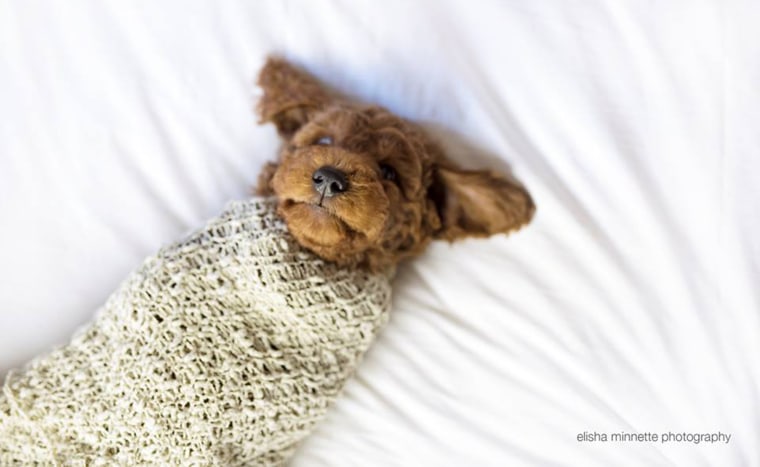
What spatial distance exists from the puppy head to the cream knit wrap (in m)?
0.07

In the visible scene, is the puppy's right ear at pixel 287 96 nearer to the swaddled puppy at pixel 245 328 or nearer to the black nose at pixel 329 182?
the swaddled puppy at pixel 245 328

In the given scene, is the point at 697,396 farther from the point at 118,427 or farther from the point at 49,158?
the point at 49,158

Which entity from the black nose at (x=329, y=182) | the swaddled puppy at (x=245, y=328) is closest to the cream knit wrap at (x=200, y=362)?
the swaddled puppy at (x=245, y=328)

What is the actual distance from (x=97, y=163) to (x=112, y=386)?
41 cm

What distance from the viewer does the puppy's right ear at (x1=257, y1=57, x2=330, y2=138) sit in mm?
1109

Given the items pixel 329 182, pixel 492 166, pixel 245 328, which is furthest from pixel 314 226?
pixel 492 166

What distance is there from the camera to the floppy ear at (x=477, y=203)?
1064 mm

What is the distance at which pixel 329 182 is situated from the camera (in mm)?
906

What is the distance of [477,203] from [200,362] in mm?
505

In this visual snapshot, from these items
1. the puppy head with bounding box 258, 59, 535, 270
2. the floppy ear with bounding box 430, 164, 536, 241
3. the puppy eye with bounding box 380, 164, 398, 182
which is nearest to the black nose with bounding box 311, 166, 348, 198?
the puppy head with bounding box 258, 59, 535, 270

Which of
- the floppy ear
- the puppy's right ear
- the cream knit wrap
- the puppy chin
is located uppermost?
the puppy's right ear

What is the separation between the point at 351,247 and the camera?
986 millimetres

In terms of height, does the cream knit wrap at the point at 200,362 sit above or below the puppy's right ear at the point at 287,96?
below

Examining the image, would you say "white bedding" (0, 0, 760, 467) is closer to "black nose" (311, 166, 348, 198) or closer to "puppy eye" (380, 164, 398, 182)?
"puppy eye" (380, 164, 398, 182)
